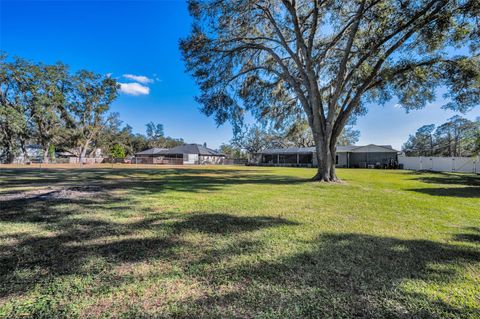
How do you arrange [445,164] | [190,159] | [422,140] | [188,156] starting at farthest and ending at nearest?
[422,140], [190,159], [188,156], [445,164]

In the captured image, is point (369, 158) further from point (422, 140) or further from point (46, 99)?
point (46, 99)

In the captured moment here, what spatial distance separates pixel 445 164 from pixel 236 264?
29835 mm

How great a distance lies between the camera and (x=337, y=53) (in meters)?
12.9

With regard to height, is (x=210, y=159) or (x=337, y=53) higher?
(x=337, y=53)

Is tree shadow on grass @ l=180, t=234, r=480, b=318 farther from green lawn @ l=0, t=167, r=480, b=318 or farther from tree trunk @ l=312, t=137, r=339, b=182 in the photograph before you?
tree trunk @ l=312, t=137, r=339, b=182

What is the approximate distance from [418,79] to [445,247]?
11.4m

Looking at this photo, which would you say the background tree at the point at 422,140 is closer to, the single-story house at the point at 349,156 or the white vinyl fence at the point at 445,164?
the single-story house at the point at 349,156

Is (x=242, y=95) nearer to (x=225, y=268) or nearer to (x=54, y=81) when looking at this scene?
(x=225, y=268)

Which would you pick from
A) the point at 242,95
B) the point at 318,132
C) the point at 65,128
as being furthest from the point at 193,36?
the point at 65,128

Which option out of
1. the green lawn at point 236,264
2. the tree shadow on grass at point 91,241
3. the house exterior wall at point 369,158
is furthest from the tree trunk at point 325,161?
the house exterior wall at point 369,158

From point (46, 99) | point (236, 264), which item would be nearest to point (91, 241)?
point (236, 264)

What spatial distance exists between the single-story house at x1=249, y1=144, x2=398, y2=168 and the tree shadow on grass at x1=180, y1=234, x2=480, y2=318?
3166 centimetres

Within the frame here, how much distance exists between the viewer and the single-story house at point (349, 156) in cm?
3159

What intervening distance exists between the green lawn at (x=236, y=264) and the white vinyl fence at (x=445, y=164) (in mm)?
23421
